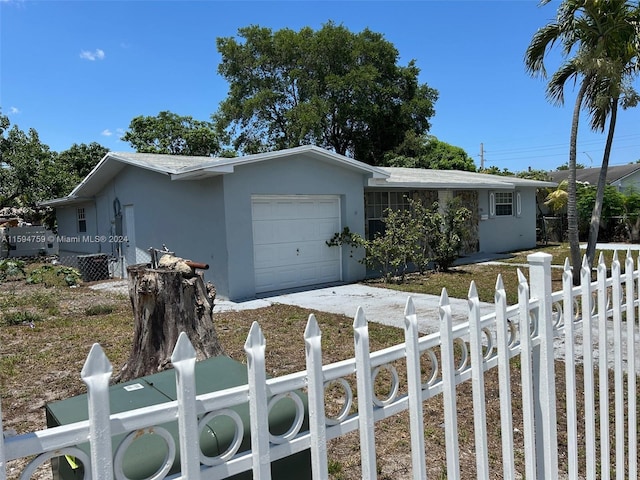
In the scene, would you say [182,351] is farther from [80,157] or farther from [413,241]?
[80,157]

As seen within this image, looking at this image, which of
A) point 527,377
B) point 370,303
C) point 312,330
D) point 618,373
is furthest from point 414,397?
point 370,303

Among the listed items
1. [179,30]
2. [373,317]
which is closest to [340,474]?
[373,317]

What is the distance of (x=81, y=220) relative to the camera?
1836 centimetres

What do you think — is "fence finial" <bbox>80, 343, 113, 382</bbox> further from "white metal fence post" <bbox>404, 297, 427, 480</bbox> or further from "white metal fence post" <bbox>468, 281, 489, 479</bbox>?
"white metal fence post" <bbox>468, 281, 489, 479</bbox>

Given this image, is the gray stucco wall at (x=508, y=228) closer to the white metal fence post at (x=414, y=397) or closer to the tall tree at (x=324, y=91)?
the tall tree at (x=324, y=91)

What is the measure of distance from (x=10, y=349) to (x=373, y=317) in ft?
18.7

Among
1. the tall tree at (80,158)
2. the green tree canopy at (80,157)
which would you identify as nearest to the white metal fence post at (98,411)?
the tall tree at (80,158)

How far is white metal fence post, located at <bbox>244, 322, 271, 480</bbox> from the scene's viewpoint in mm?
1335

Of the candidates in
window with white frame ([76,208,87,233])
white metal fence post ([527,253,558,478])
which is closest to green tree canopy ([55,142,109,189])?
window with white frame ([76,208,87,233])

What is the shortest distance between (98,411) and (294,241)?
10.4 meters

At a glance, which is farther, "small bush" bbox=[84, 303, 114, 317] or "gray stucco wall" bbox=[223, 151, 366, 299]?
"gray stucco wall" bbox=[223, 151, 366, 299]

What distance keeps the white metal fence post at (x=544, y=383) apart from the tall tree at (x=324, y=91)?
89.5ft

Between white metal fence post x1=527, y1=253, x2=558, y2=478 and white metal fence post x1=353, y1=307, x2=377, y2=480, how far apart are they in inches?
48.0

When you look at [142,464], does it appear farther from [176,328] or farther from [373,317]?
[373,317]
